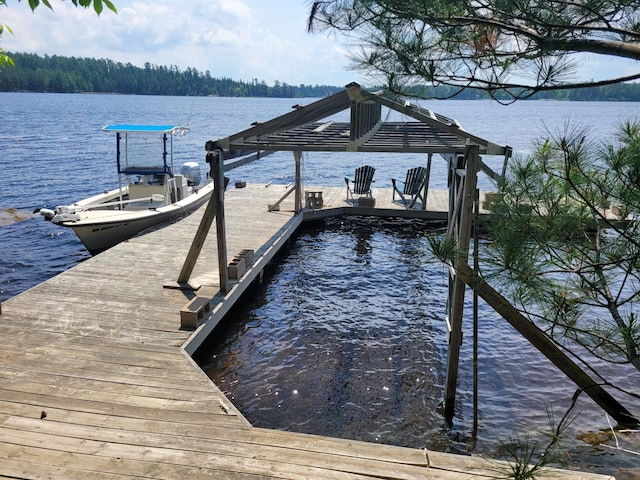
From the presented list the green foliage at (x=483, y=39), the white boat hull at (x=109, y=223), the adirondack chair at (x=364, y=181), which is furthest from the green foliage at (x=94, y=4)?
the adirondack chair at (x=364, y=181)

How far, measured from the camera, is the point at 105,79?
397ft

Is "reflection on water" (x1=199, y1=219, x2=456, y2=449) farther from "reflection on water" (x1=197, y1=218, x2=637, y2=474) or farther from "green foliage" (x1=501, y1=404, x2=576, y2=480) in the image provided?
"green foliage" (x1=501, y1=404, x2=576, y2=480)

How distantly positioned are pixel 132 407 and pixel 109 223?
6638 mm

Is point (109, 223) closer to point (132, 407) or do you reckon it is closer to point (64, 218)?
point (64, 218)

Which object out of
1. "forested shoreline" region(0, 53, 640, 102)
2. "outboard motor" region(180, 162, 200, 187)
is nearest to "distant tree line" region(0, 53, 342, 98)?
"forested shoreline" region(0, 53, 640, 102)

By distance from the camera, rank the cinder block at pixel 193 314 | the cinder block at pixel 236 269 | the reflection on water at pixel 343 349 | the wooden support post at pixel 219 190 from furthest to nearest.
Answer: the cinder block at pixel 236 269 → the wooden support post at pixel 219 190 → the cinder block at pixel 193 314 → the reflection on water at pixel 343 349

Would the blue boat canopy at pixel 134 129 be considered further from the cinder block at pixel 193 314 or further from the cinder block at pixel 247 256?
the cinder block at pixel 193 314

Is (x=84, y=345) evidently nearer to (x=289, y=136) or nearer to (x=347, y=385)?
(x=347, y=385)

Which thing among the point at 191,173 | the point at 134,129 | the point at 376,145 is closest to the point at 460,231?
the point at 376,145

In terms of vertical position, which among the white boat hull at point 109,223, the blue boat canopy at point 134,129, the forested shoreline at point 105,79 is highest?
the forested shoreline at point 105,79

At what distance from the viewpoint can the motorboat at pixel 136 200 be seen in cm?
1027

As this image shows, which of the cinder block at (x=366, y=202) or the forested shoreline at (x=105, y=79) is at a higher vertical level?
the forested shoreline at (x=105, y=79)

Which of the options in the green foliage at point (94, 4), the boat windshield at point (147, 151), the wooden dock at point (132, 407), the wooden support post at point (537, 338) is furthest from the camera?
the boat windshield at point (147, 151)

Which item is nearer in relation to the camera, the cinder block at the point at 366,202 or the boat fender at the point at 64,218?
the boat fender at the point at 64,218
